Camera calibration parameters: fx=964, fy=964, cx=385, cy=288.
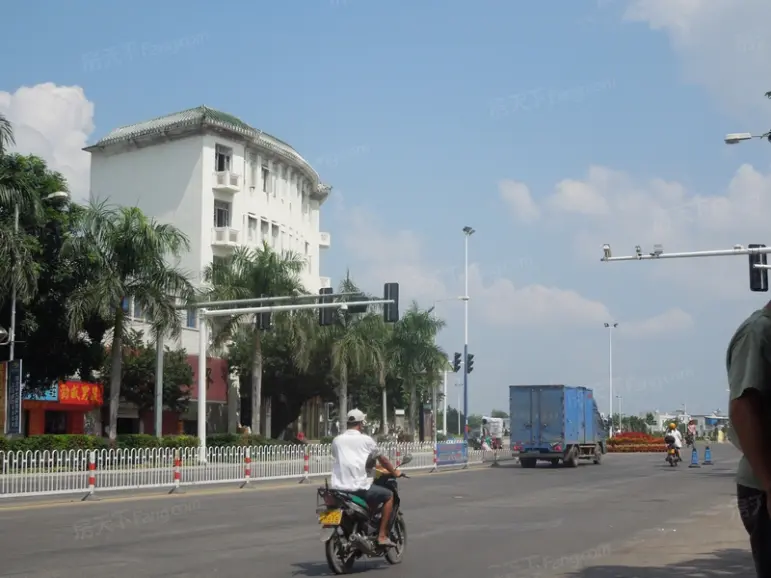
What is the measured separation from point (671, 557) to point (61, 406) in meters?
38.0

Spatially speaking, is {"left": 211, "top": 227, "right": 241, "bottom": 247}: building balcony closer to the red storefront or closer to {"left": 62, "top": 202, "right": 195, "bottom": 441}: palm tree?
the red storefront

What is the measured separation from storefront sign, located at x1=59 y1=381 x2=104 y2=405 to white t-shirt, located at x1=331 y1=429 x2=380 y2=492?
120ft

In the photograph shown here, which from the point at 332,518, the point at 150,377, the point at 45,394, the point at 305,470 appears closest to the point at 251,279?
the point at 150,377

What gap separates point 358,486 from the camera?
10.3 meters

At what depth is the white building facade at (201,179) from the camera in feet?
189

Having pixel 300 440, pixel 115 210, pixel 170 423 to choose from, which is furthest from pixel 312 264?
pixel 115 210

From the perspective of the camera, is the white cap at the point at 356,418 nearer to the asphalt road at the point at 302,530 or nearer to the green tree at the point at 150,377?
the asphalt road at the point at 302,530

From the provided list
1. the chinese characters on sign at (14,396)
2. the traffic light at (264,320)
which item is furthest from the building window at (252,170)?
the traffic light at (264,320)

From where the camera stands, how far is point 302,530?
14922 mm

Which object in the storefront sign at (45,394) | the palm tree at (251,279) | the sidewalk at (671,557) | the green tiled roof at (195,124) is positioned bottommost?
the sidewalk at (671,557)

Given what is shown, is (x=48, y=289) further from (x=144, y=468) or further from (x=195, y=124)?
(x=195, y=124)

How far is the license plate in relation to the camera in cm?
996

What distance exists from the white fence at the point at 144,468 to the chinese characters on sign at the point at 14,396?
6032mm

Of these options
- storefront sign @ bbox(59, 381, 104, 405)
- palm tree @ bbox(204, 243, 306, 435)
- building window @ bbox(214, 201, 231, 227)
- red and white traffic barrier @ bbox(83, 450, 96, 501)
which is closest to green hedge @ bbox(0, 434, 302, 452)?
palm tree @ bbox(204, 243, 306, 435)
